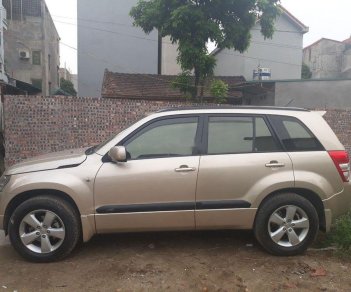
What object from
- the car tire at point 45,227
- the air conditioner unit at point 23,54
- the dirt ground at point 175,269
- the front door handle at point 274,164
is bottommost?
the dirt ground at point 175,269

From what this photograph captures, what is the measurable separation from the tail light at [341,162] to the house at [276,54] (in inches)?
766

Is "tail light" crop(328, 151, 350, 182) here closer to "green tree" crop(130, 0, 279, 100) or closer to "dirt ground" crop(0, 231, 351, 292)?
"dirt ground" crop(0, 231, 351, 292)

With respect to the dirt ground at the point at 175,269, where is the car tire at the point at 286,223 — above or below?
above

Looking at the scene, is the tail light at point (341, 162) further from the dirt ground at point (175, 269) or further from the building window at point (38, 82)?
the building window at point (38, 82)

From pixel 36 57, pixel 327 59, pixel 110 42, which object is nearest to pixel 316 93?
pixel 110 42

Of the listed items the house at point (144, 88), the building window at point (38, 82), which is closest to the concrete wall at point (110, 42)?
the house at point (144, 88)

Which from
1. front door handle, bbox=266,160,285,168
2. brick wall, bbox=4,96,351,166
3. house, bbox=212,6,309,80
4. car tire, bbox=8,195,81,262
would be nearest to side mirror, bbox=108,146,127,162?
car tire, bbox=8,195,81,262

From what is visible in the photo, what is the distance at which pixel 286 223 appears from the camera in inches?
175

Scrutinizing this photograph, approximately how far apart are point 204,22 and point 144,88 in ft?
27.3

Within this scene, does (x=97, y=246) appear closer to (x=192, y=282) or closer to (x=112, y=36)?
(x=192, y=282)

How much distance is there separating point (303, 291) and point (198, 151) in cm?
177

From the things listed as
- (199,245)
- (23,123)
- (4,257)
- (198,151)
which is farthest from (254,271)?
(23,123)

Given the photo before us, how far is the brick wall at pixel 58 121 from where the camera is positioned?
8.68m

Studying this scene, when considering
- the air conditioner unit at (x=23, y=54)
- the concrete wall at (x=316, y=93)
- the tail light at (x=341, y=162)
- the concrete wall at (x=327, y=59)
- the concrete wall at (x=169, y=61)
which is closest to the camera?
the tail light at (x=341, y=162)
